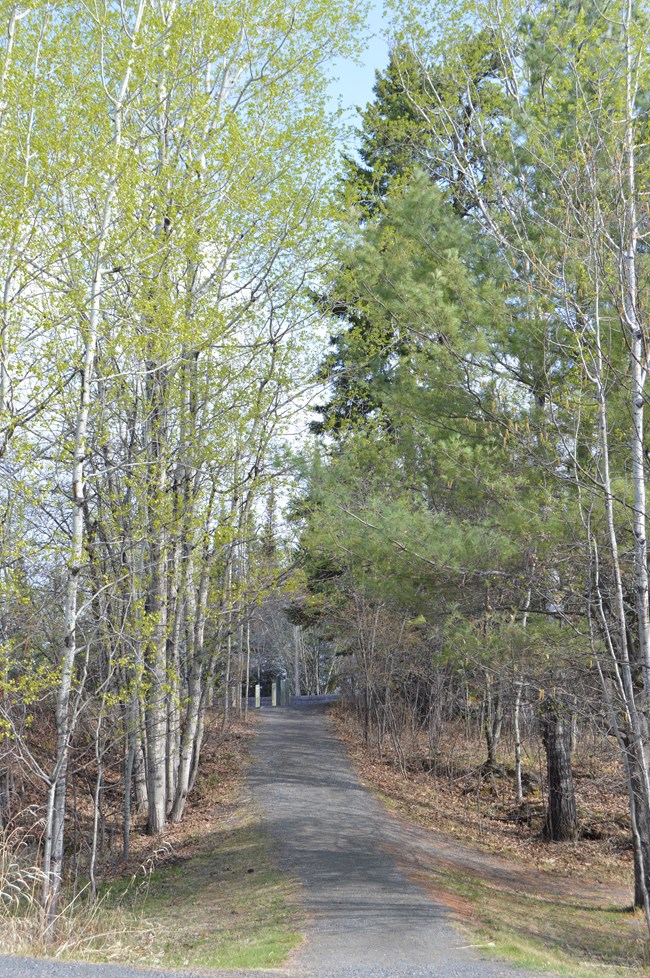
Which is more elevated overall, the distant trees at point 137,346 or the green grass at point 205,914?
the distant trees at point 137,346

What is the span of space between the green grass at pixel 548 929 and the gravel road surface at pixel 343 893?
1.19ft

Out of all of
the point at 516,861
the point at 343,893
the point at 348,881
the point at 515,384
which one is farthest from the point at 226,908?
the point at 515,384

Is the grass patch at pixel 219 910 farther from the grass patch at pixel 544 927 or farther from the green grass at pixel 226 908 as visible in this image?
the grass patch at pixel 544 927

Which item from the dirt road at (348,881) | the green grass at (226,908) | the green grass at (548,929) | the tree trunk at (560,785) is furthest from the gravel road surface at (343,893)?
the tree trunk at (560,785)

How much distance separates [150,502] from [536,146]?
524 cm

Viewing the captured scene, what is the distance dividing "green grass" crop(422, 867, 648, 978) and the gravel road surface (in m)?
0.36

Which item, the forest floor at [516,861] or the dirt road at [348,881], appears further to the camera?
the forest floor at [516,861]

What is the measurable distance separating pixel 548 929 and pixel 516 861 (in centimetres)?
334

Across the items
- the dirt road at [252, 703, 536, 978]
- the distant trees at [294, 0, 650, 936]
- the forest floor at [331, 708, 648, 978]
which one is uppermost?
the distant trees at [294, 0, 650, 936]

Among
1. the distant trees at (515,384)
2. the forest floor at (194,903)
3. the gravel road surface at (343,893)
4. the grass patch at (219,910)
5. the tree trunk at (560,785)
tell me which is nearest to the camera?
the gravel road surface at (343,893)

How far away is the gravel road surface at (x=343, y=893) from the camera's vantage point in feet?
19.1

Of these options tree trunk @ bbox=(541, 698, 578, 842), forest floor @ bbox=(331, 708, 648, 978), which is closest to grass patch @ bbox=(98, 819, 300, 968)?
forest floor @ bbox=(331, 708, 648, 978)

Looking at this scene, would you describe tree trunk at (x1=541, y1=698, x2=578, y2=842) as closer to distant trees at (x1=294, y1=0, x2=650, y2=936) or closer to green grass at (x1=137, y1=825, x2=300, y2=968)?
distant trees at (x1=294, y1=0, x2=650, y2=936)

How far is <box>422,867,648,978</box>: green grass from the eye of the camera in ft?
22.3
